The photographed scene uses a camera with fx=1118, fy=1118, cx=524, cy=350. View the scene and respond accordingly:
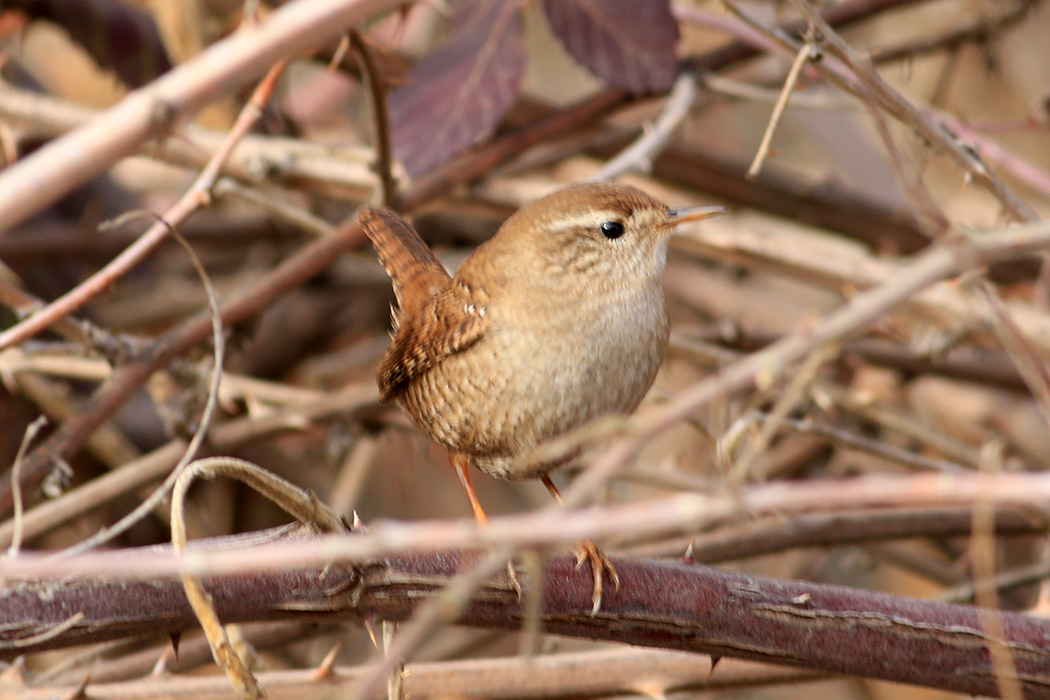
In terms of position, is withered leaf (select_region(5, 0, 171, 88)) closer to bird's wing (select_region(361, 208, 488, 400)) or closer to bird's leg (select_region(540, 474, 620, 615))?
bird's wing (select_region(361, 208, 488, 400))

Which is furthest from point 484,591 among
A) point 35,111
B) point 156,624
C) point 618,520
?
point 35,111

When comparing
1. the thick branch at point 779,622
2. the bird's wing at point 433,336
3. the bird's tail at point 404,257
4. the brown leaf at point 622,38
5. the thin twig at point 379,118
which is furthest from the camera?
the brown leaf at point 622,38

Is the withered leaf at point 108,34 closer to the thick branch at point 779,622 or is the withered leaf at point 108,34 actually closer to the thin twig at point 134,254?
the thin twig at point 134,254

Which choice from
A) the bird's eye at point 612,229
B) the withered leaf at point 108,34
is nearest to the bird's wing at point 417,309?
the bird's eye at point 612,229

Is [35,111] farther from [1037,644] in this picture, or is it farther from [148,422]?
[1037,644]

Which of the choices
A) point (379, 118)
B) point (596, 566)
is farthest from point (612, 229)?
point (596, 566)

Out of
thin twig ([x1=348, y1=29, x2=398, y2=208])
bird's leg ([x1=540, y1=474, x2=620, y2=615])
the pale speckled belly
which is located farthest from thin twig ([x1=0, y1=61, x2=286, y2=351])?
bird's leg ([x1=540, y1=474, x2=620, y2=615])
